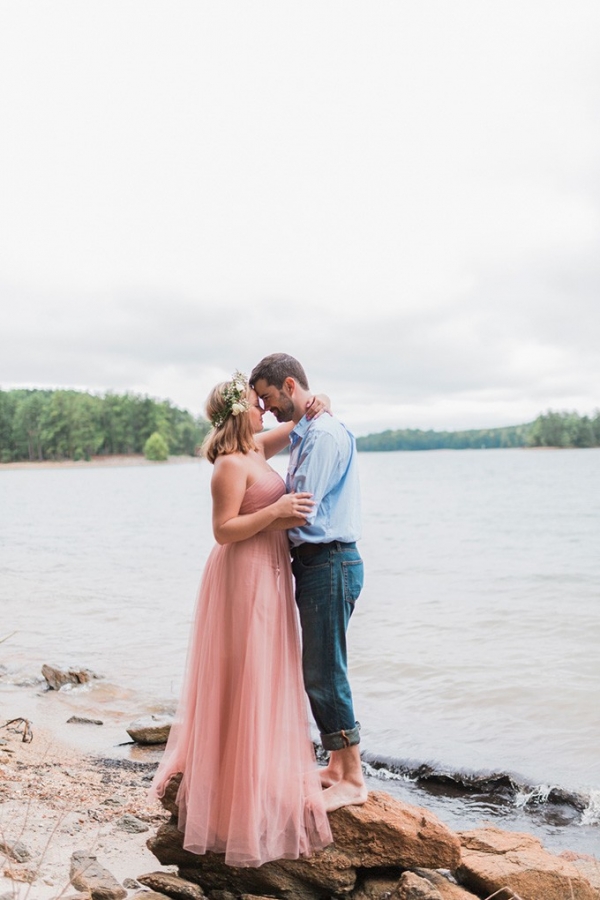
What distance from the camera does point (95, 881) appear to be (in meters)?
4.21

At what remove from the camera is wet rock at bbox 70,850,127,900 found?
4.11 metres

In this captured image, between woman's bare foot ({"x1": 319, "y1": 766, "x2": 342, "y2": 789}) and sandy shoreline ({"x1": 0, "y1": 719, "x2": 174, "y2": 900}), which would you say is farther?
woman's bare foot ({"x1": 319, "y1": 766, "x2": 342, "y2": 789})

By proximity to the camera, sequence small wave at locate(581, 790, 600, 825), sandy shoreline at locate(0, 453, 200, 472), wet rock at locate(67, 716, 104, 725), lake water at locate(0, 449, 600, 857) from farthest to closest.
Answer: sandy shoreline at locate(0, 453, 200, 472) → wet rock at locate(67, 716, 104, 725) → lake water at locate(0, 449, 600, 857) → small wave at locate(581, 790, 600, 825)

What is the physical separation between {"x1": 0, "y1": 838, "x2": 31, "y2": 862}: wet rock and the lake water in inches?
144

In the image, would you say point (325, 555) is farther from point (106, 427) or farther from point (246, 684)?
point (106, 427)

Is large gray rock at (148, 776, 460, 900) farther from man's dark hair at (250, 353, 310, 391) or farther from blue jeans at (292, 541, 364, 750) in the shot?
man's dark hair at (250, 353, 310, 391)

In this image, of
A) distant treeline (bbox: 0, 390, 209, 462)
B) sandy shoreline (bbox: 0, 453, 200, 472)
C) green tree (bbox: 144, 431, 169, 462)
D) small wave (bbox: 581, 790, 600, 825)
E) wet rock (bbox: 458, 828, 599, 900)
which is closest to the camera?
wet rock (bbox: 458, 828, 599, 900)

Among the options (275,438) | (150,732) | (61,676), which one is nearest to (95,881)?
(275,438)

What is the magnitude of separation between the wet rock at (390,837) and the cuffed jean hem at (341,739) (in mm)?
341

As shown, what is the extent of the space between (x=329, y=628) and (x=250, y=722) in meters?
0.63

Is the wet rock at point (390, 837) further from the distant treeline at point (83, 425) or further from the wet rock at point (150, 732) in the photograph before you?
the distant treeline at point (83, 425)

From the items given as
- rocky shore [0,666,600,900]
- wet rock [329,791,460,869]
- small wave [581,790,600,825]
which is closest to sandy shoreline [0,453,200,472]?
small wave [581,790,600,825]

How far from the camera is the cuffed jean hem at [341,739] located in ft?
14.6

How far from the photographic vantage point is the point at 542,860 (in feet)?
16.1
